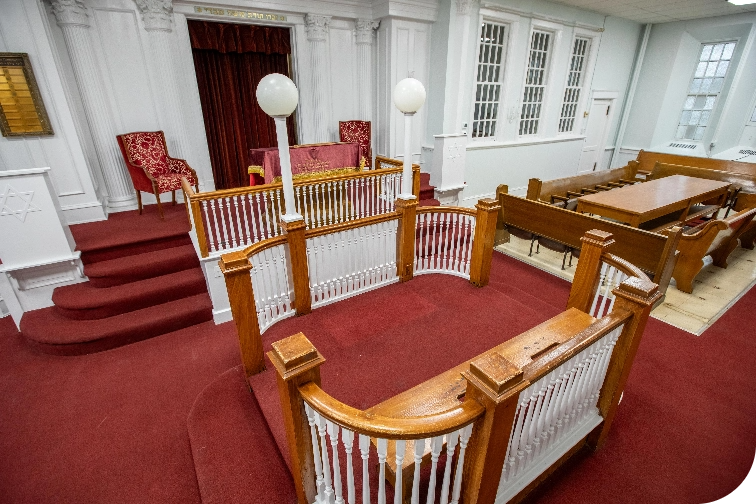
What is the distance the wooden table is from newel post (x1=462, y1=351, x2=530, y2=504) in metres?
4.09

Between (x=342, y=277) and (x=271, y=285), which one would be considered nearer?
(x=271, y=285)

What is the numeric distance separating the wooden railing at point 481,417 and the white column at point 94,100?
5.08m

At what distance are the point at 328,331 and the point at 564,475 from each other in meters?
2.00

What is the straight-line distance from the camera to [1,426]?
267cm

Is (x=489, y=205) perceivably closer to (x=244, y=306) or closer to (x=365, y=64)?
(x=244, y=306)

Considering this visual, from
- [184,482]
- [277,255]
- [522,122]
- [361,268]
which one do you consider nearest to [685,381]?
[361,268]

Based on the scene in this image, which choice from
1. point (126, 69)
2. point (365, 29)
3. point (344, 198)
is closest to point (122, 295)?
point (344, 198)

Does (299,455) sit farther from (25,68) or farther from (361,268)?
(25,68)

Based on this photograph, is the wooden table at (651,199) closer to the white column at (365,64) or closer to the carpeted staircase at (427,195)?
the carpeted staircase at (427,195)

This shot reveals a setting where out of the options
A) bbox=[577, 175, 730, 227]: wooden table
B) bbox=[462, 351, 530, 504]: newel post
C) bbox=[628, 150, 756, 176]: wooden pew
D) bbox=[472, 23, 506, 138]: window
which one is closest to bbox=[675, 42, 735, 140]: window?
bbox=[628, 150, 756, 176]: wooden pew

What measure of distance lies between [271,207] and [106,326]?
2.12 metres

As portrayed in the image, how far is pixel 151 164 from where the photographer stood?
4977mm

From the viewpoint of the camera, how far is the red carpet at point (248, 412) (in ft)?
7.13

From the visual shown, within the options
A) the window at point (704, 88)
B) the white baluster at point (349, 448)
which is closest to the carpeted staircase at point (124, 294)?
the white baluster at point (349, 448)
